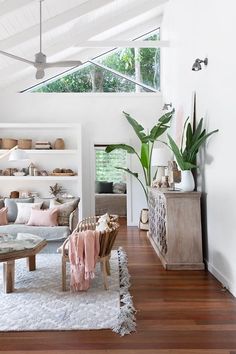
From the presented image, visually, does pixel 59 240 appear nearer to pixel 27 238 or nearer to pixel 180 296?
pixel 27 238

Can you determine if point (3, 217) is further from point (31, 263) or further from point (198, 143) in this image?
point (198, 143)

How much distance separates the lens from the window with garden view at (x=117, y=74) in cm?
845

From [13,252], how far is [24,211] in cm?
219

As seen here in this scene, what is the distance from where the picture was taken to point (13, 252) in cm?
369

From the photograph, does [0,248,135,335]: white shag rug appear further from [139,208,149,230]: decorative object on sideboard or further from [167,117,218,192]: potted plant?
[139,208,149,230]: decorative object on sideboard

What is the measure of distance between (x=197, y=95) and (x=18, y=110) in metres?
4.99

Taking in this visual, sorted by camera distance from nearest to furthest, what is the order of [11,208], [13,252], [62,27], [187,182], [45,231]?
[13,252] → [187,182] → [45,231] → [11,208] → [62,27]

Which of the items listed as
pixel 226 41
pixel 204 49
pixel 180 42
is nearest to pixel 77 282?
pixel 226 41

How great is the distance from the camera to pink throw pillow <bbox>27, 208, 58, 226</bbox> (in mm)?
5473

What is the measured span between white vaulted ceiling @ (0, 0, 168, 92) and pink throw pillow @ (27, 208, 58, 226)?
2854 mm

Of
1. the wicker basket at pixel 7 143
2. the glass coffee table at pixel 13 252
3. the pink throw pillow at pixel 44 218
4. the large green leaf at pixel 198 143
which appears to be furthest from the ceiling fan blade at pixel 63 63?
the wicker basket at pixel 7 143

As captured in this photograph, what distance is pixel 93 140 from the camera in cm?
838

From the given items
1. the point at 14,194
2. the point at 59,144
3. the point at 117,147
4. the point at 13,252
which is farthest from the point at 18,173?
the point at 13,252

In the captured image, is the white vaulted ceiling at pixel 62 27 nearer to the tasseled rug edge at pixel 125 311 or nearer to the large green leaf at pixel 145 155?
the large green leaf at pixel 145 155
